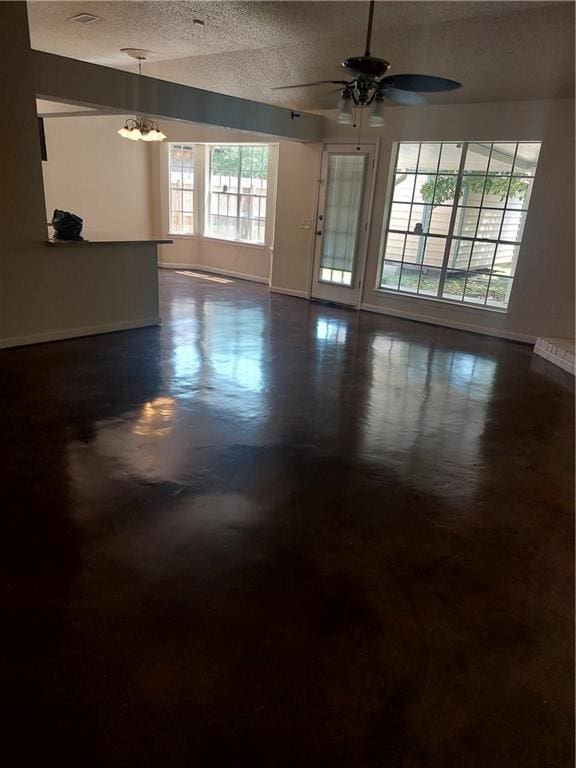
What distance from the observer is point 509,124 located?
231 inches

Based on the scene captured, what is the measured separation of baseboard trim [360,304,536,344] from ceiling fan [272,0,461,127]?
3.31 meters

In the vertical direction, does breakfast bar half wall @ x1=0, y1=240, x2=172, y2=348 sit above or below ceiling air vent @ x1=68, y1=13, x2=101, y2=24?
below

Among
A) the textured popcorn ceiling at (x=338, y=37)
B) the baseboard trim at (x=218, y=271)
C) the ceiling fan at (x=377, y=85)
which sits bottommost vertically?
the baseboard trim at (x=218, y=271)

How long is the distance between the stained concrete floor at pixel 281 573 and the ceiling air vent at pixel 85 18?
12.2 ft

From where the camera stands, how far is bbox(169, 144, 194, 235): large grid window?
934 cm

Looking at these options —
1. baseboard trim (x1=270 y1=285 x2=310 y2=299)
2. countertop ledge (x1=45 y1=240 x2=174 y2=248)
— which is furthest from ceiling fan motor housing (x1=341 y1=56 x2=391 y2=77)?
baseboard trim (x1=270 y1=285 x2=310 y2=299)

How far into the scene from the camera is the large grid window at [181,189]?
934cm

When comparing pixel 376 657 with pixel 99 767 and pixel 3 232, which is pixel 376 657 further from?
pixel 3 232

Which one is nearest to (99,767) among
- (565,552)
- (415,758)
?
(415,758)

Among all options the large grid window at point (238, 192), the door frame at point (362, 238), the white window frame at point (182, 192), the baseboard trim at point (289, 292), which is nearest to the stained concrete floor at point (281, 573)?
the door frame at point (362, 238)

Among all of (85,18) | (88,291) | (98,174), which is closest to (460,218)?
(88,291)

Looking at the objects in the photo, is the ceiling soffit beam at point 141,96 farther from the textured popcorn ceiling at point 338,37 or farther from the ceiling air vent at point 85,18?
the ceiling air vent at point 85,18

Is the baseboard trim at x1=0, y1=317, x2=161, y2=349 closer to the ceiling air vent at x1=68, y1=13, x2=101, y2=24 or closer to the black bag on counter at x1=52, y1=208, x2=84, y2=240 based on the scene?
the black bag on counter at x1=52, y1=208, x2=84, y2=240

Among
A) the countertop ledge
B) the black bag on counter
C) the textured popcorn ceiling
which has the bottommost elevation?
the countertop ledge
